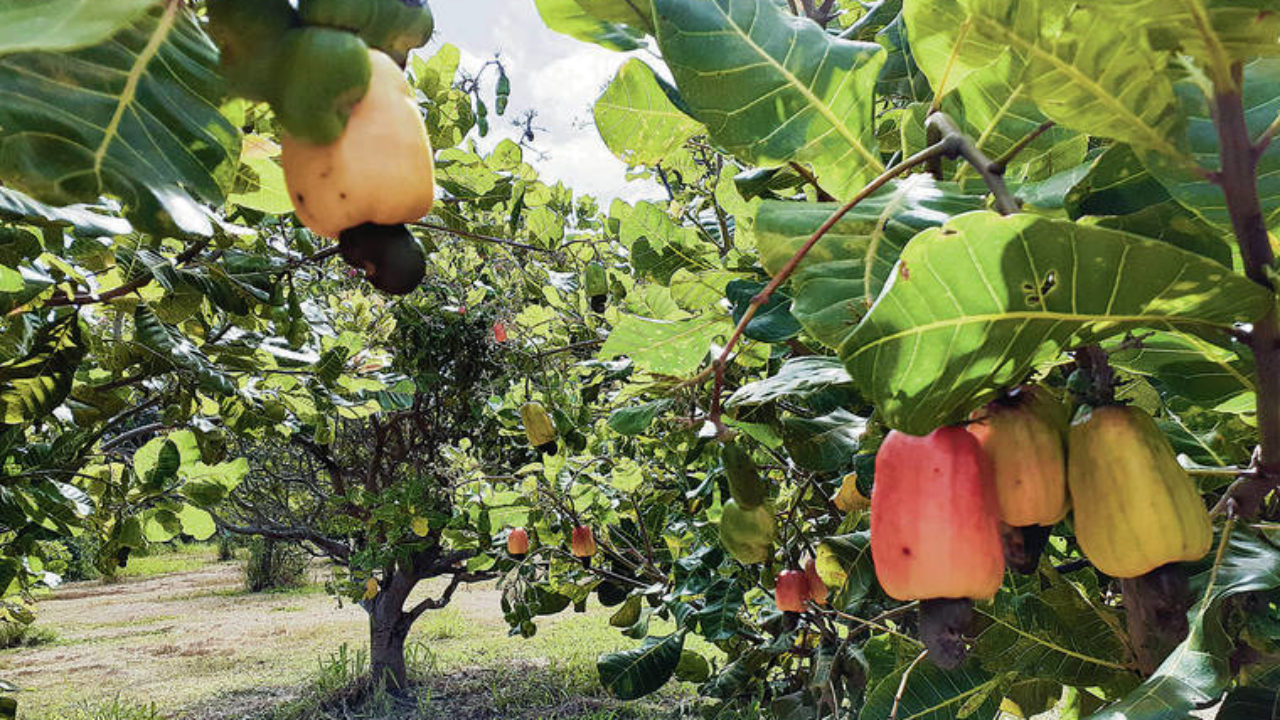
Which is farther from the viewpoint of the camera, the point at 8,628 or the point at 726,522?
the point at 8,628

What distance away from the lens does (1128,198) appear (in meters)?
0.64

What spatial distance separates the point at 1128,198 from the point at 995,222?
0.30m

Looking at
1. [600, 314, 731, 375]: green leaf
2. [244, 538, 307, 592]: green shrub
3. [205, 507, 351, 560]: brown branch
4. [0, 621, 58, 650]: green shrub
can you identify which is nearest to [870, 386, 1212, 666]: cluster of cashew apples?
[600, 314, 731, 375]: green leaf

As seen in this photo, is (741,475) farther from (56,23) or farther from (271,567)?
(271,567)

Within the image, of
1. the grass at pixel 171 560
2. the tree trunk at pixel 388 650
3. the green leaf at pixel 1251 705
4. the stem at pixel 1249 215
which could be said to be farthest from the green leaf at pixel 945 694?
the grass at pixel 171 560

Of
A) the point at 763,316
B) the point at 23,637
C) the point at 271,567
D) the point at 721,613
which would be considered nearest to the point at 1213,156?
the point at 763,316

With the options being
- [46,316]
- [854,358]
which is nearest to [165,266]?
[46,316]

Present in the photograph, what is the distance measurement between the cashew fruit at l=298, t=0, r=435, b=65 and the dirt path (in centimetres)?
763

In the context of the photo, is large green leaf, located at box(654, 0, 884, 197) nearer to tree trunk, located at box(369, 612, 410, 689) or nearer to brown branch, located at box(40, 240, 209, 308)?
brown branch, located at box(40, 240, 209, 308)

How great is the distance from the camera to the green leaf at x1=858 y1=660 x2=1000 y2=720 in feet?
3.11

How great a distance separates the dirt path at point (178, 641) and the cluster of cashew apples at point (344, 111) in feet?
24.9

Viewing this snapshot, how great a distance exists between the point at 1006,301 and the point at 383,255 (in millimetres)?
340

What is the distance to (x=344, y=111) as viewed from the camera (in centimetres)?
42

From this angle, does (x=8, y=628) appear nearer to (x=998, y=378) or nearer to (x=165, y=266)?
(x=165, y=266)
